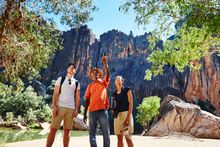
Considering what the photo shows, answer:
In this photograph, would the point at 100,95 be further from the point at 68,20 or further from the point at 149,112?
the point at 149,112

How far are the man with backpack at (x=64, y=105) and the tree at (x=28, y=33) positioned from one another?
3.19 meters

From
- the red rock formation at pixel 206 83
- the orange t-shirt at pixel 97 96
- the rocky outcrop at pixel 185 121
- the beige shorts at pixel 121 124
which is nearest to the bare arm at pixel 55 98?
the orange t-shirt at pixel 97 96

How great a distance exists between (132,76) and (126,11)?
61.0 meters

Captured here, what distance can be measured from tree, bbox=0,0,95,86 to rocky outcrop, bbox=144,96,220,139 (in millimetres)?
15716

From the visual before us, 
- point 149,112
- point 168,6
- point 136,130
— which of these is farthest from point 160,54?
point 136,130

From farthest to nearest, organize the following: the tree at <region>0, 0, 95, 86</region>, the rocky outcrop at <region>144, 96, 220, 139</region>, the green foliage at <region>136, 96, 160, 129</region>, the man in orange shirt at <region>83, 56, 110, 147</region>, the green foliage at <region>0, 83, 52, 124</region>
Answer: the green foliage at <region>0, 83, 52, 124</region> → the green foliage at <region>136, 96, 160, 129</region> → the rocky outcrop at <region>144, 96, 220, 139</region> → the tree at <region>0, 0, 95, 86</region> → the man in orange shirt at <region>83, 56, 110, 147</region>

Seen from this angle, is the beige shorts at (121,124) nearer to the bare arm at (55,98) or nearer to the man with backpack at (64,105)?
the man with backpack at (64,105)

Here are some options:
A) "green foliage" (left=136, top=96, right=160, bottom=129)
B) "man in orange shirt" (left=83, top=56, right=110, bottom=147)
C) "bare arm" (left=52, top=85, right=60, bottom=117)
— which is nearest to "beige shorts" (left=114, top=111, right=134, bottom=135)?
"man in orange shirt" (left=83, top=56, right=110, bottom=147)

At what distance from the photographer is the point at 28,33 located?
1023cm

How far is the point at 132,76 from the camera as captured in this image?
233 ft

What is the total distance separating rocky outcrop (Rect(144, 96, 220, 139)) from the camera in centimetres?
2481

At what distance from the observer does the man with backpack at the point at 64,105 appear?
21.6 ft

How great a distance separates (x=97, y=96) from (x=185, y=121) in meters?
20.7

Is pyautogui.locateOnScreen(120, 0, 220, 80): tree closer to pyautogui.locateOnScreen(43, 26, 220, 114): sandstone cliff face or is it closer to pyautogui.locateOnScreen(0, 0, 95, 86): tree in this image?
pyautogui.locateOnScreen(0, 0, 95, 86): tree
